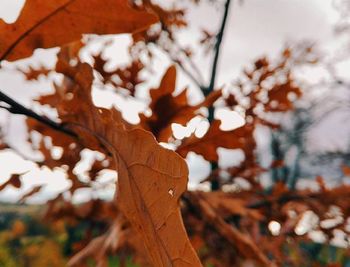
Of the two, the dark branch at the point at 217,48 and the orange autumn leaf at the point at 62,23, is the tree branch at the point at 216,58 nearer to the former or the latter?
the dark branch at the point at 217,48

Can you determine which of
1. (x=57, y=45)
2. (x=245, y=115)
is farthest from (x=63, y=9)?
(x=245, y=115)

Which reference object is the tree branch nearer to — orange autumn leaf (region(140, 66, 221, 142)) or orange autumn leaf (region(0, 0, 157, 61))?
orange autumn leaf (region(140, 66, 221, 142))

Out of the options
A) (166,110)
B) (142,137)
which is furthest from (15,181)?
(142,137)

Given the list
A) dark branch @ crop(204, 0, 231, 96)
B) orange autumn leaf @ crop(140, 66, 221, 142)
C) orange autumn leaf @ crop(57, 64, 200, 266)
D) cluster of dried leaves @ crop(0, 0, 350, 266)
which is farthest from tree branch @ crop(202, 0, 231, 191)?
orange autumn leaf @ crop(57, 64, 200, 266)

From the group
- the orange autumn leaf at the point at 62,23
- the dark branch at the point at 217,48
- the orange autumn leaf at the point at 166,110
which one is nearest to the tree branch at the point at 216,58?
the dark branch at the point at 217,48

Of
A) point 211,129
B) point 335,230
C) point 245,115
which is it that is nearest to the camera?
point 211,129

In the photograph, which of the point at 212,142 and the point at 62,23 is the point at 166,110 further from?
the point at 62,23

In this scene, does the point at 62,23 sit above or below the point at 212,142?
above

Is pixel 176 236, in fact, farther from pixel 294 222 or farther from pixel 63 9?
pixel 294 222

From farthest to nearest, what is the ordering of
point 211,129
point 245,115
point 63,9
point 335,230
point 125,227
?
point 335,230
point 245,115
point 125,227
point 211,129
point 63,9
